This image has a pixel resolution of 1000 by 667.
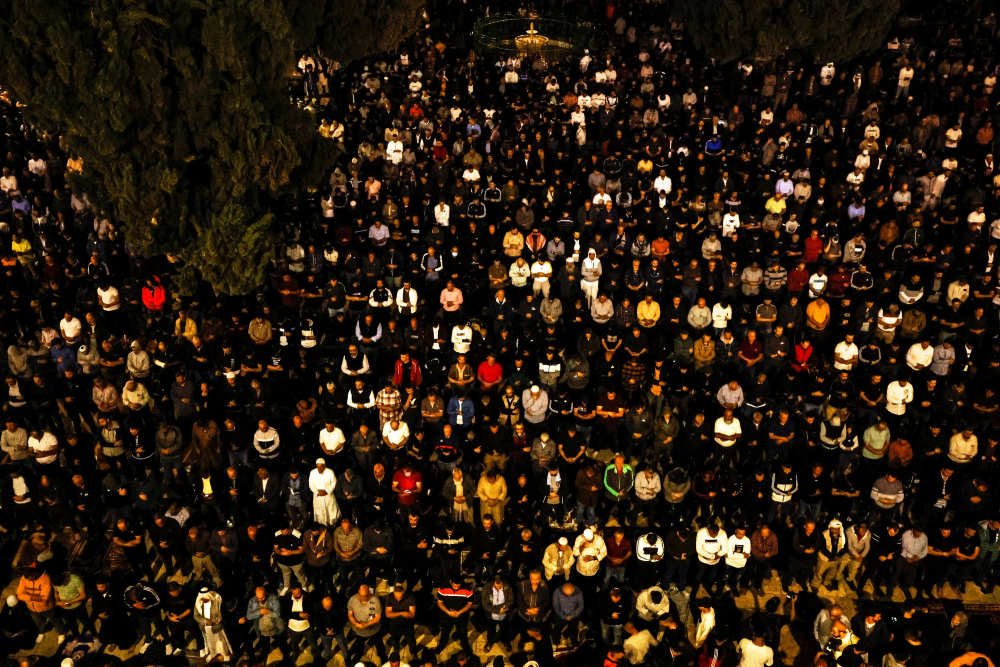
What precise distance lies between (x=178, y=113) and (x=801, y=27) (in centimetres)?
1499

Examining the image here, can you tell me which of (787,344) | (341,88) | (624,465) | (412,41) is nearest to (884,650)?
(624,465)

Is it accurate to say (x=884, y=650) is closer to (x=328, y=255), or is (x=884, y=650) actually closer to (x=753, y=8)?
(x=328, y=255)

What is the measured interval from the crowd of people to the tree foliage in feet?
10.1

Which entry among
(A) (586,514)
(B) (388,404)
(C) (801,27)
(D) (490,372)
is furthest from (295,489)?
(C) (801,27)

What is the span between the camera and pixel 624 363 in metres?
12.5

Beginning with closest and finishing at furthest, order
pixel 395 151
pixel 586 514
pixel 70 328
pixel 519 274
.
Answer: pixel 586 514 → pixel 70 328 → pixel 519 274 → pixel 395 151

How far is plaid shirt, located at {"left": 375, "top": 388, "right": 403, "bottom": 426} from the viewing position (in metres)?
11.6

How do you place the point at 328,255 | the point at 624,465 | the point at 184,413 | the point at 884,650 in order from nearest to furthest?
the point at 884,650 → the point at 624,465 → the point at 184,413 → the point at 328,255

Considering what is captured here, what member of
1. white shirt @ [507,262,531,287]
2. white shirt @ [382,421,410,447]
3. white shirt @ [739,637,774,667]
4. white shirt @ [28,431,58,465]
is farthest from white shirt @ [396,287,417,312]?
white shirt @ [739,637,774,667]

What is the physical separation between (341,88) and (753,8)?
10838 millimetres

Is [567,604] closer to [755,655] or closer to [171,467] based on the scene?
[755,655]

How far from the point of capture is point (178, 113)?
12750mm

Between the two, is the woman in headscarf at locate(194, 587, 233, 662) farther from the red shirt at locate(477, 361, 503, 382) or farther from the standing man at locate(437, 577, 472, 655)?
the red shirt at locate(477, 361, 503, 382)

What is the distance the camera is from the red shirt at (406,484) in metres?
10.7
